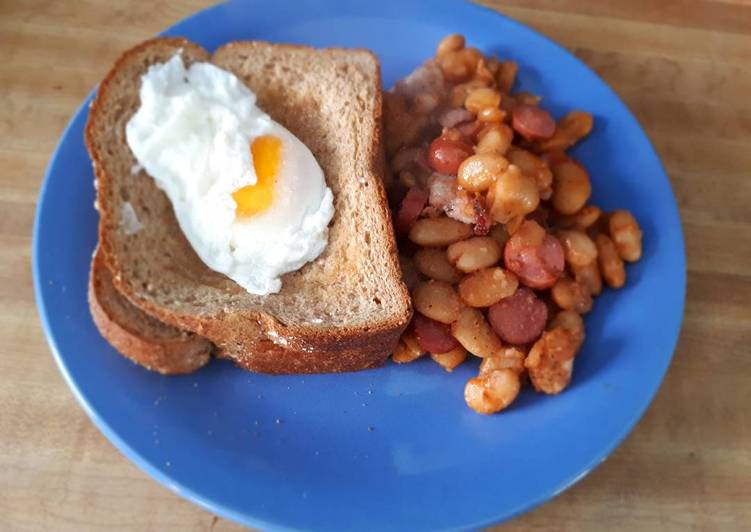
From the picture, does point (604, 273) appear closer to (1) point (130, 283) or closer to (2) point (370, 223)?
(2) point (370, 223)

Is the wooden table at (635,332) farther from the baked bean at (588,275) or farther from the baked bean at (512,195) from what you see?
the baked bean at (512,195)

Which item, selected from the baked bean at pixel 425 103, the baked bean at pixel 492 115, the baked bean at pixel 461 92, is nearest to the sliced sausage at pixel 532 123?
the baked bean at pixel 492 115

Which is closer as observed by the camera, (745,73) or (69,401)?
(69,401)

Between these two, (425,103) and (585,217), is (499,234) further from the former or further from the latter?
(425,103)

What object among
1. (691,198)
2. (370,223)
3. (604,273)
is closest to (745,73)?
(691,198)

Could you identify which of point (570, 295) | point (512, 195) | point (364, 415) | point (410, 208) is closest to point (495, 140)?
point (512, 195)

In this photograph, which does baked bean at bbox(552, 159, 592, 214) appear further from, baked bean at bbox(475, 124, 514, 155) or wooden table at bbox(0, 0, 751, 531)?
wooden table at bbox(0, 0, 751, 531)

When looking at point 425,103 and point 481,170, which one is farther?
point 425,103

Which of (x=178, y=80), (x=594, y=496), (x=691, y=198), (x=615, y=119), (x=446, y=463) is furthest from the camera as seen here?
(x=691, y=198)
